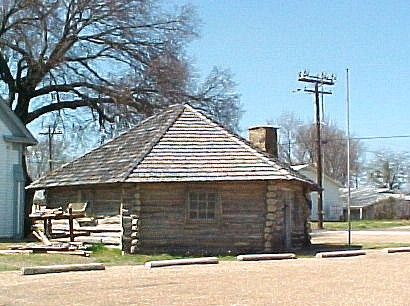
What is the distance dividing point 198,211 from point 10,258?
658cm

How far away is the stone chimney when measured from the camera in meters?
32.3

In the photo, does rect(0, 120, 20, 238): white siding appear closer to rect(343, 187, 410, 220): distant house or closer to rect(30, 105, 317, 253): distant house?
rect(30, 105, 317, 253): distant house

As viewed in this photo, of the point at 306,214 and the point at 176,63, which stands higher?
the point at 176,63

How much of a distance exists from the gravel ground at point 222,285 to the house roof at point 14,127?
1351cm

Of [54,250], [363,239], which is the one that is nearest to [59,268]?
[54,250]

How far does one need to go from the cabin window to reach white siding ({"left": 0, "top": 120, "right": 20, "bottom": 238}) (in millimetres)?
10043

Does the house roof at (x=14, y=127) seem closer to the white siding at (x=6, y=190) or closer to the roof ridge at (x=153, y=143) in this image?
the white siding at (x=6, y=190)

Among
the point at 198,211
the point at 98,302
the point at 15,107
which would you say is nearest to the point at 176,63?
the point at 15,107

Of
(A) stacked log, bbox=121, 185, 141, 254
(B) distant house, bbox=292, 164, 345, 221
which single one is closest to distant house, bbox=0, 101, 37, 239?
(A) stacked log, bbox=121, 185, 141, 254

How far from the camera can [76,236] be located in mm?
27703

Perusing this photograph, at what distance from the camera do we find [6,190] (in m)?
32.4

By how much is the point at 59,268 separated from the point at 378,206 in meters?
70.2

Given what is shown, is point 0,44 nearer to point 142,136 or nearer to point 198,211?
point 142,136

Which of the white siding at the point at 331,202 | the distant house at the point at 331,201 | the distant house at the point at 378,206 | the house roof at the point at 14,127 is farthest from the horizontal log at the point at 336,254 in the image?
the distant house at the point at 378,206
